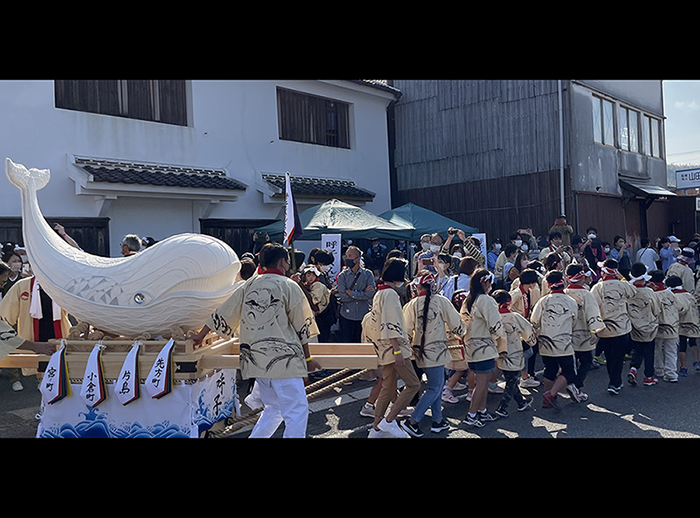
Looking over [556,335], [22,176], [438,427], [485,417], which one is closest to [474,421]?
[485,417]

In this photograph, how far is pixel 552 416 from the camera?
228 inches

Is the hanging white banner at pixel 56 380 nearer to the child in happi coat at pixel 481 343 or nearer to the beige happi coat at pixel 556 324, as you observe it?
the child in happi coat at pixel 481 343

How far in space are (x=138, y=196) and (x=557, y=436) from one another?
8.65 meters

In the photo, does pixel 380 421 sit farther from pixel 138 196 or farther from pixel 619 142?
pixel 619 142

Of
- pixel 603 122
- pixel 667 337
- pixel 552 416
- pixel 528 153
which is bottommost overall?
pixel 552 416

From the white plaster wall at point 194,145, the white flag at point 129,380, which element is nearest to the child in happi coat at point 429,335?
the white flag at point 129,380

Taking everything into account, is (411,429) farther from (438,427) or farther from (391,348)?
(391,348)

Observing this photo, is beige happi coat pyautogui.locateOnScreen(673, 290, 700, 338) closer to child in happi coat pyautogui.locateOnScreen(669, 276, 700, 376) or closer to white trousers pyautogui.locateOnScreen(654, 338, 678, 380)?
child in happi coat pyautogui.locateOnScreen(669, 276, 700, 376)

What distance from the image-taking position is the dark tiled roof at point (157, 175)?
10.3 metres

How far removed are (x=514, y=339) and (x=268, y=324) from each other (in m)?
2.82

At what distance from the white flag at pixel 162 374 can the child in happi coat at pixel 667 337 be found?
229 inches

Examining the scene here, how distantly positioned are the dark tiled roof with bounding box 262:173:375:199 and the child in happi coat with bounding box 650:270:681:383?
8.03m

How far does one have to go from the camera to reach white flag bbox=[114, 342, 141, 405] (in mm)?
4328

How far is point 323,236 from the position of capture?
952 centimetres
